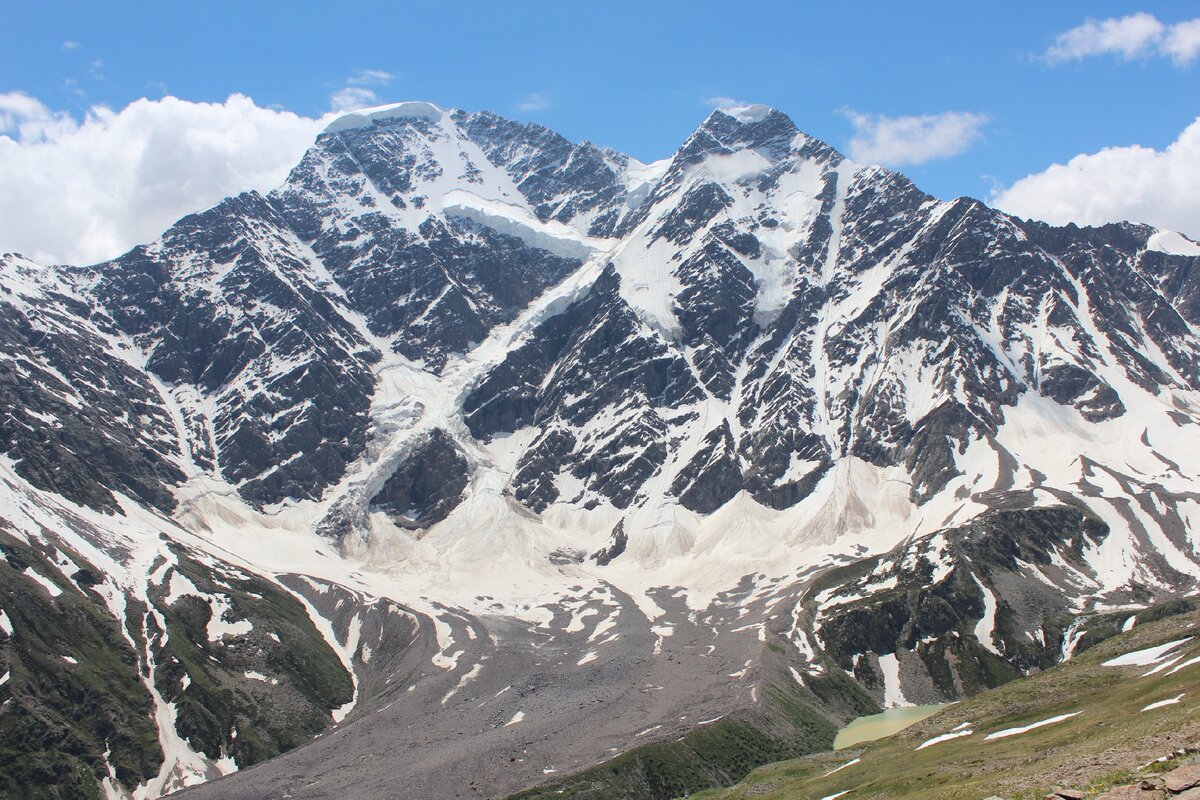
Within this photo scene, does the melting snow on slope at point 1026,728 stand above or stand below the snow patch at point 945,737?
above

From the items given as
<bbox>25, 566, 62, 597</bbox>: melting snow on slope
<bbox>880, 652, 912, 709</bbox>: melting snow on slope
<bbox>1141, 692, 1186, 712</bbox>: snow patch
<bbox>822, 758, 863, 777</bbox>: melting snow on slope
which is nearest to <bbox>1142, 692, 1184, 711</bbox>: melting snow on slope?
<bbox>1141, 692, 1186, 712</bbox>: snow patch

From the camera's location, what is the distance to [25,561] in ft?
634

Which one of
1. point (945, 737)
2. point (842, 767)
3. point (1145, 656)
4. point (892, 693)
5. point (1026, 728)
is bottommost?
point (892, 693)

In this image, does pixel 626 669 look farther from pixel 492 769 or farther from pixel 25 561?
pixel 25 561

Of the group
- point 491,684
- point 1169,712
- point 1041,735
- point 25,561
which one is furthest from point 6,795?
point 1169,712

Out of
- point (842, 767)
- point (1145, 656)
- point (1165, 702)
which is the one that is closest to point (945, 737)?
point (842, 767)

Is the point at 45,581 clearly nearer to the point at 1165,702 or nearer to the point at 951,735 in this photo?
the point at 951,735

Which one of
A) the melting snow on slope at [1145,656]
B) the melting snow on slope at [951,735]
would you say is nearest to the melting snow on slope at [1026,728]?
the melting snow on slope at [951,735]

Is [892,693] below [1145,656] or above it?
below

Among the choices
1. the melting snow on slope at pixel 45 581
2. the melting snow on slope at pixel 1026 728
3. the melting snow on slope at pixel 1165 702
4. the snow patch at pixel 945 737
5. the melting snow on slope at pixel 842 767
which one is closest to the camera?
the melting snow on slope at pixel 1165 702

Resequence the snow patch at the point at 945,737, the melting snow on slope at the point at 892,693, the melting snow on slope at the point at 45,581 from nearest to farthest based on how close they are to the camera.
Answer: the snow patch at the point at 945,737 → the melting snow on slope at the point at 45,581 → the melting snow on slope at the point at 892,693

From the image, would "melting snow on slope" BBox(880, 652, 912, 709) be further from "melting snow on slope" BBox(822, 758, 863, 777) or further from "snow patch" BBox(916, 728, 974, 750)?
"snow patch" BBox(916, 728, 974, 750)

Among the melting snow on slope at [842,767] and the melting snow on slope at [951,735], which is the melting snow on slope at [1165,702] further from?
the melting snow on slope at [842,767]

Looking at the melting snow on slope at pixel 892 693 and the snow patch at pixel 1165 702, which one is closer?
the snow patch at pixel 1165 702
